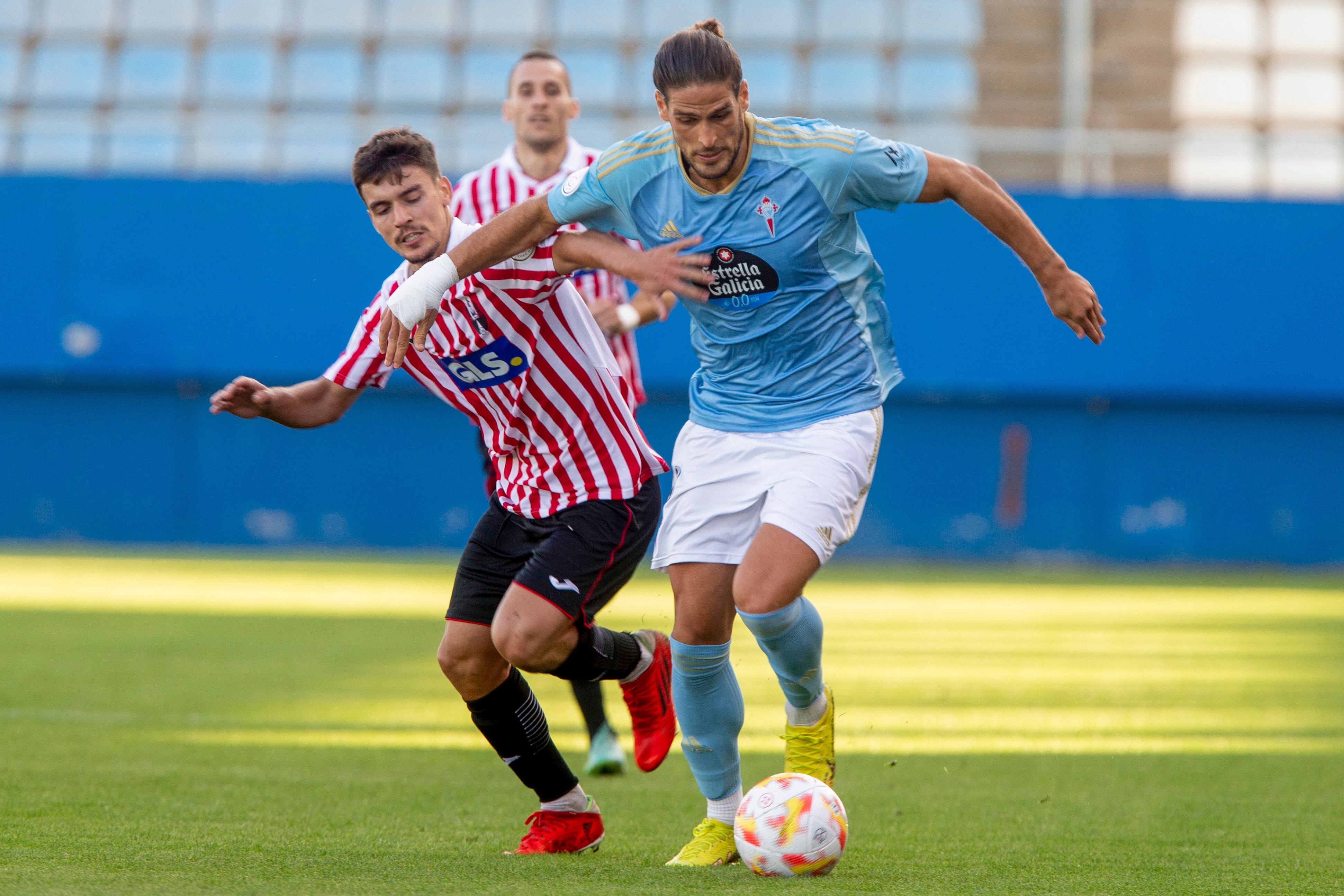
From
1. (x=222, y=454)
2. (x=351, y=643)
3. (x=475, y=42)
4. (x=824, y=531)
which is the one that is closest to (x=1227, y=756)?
(x=824, y=531)

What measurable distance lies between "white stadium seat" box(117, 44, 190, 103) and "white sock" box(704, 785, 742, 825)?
1801 centimetres

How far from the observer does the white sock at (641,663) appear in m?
4.53

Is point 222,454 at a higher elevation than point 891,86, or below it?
below

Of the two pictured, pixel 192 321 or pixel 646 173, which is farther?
pixel 192 321

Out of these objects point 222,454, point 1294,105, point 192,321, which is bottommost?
point 222,454

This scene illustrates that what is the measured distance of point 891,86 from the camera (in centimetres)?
1961

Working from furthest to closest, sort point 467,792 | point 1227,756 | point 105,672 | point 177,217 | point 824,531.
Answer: point 177,217, point 105,672, point 1227,756, point 467,792, point 824,531

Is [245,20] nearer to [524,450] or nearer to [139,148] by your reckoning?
[139,148]

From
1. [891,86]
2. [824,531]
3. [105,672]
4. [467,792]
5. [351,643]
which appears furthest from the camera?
[891,86]

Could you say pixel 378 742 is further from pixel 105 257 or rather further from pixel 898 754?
pixel 105 257

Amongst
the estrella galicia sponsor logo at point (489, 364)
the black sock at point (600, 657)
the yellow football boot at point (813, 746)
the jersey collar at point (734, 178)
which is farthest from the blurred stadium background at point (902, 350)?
the jersey collar at point (734, 178)

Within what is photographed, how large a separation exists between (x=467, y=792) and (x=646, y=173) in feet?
7.24

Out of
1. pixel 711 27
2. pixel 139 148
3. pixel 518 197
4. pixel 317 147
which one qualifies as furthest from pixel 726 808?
pixel 139 148

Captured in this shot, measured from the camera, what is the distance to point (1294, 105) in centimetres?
2038
